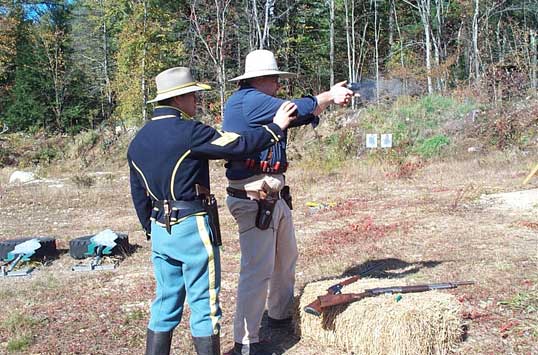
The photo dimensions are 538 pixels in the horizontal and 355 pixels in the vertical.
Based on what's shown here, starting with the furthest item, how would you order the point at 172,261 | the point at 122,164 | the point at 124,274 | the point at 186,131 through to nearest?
the point at 122,164
the point at 124,274
the point at 172,261
the point at 186,131

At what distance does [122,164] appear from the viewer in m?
20.8

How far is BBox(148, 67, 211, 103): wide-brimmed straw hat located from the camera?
3.04 m

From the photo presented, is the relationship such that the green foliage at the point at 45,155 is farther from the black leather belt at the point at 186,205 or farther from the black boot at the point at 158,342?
the black leather belt at the point at 186,205

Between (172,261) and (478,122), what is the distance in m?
13.9

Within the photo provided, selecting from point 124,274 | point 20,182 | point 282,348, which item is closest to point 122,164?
point 20,182

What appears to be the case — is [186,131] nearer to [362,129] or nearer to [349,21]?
[362,129]

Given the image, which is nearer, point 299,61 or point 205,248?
point 205,248

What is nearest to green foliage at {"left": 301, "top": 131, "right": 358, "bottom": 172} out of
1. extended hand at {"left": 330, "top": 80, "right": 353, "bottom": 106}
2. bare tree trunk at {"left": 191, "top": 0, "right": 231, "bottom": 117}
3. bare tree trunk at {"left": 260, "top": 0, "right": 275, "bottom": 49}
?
bare tree trunk at {"left": 191, "top": 0, "right": 231, "bottom": 117}

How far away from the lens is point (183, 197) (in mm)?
3041

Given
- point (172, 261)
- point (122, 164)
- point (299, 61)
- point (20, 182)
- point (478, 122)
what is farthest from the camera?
point (299, 61)

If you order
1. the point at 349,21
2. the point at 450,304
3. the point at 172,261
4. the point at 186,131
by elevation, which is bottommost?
the point at 450,304

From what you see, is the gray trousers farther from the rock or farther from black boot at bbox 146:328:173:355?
the rock

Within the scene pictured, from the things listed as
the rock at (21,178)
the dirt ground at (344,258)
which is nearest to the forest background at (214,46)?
the rock at (21,178)

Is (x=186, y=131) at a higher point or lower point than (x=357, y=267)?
higher
